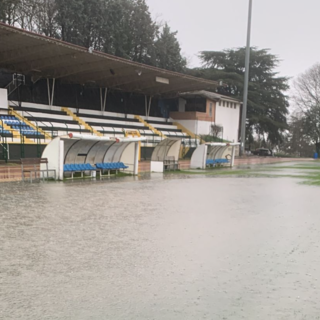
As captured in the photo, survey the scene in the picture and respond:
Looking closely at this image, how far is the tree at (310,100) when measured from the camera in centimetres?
6291

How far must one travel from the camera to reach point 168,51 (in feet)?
180

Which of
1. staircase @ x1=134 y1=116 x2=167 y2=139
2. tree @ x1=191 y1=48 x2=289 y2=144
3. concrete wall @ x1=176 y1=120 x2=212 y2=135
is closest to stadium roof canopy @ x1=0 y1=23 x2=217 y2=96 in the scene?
staircase @ x1=134 y1=116 x2=167 y2=139

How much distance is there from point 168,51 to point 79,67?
24.1m

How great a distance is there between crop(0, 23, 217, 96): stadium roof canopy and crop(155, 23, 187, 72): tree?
10.0 meters

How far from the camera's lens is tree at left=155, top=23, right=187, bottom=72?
53.5m

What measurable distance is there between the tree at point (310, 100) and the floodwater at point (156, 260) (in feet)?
189

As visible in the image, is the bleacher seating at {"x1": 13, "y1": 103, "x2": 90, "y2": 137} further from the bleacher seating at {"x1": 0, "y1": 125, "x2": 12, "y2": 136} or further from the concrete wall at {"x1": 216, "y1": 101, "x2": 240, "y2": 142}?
the concrete wall at {"x1": 216, "y1": 101, "x2": 240, "y2": 142}

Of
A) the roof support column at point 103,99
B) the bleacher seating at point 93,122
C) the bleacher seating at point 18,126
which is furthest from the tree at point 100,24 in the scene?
the bleacher seating at point 18,126

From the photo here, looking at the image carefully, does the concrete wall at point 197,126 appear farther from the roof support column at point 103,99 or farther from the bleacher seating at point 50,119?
the bleacher seating at point 50,119

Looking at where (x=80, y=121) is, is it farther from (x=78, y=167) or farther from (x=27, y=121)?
(x=78, y=167)

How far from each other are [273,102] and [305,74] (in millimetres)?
9470

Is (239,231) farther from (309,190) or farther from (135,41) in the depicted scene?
(135,41)

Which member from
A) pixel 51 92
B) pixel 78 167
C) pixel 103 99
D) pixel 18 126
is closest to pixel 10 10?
pixel 51 92

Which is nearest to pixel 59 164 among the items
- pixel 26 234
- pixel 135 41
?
pixel 26 234
